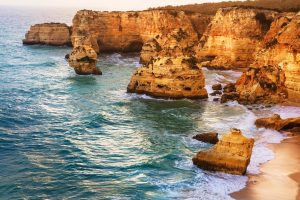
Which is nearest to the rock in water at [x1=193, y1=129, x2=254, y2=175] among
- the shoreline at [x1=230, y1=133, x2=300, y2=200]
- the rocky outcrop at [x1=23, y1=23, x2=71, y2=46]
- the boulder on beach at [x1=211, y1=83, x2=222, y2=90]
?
the shoreline at [x1=230, y1=133, x2=300, y2=200]

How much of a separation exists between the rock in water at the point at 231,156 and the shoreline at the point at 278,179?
1.05 meters

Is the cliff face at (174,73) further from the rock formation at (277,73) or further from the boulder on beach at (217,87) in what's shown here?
the rock formation at (277,73)

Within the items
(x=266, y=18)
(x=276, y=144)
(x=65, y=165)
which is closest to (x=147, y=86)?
(x=276, y=144)

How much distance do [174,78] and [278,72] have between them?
10.3 m

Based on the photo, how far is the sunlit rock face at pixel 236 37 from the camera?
61312 mm

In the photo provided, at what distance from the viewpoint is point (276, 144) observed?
3066 cm

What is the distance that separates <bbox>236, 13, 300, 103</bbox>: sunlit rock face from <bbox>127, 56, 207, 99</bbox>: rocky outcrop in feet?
15.8

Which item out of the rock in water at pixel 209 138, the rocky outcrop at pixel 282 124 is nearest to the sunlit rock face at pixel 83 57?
the rocky outcrop at pixel 282 124

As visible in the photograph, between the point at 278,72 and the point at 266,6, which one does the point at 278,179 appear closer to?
the point at 278,72

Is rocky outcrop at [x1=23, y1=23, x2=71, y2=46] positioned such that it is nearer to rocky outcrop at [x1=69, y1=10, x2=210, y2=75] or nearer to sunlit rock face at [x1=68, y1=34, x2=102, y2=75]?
rocky outcrop at [x1=69, y1=10, x2=210, y2=75]

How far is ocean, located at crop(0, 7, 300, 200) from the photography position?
22.9 m

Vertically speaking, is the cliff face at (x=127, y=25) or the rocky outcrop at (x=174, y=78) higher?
the cliff face at (x=127, y=25)

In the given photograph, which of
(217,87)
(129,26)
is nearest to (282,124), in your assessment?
(217,87)

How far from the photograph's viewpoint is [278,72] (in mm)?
42094
